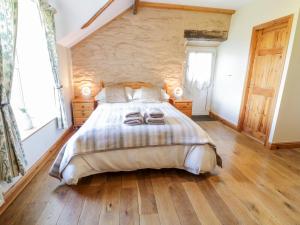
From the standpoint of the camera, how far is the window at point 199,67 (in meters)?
4.44

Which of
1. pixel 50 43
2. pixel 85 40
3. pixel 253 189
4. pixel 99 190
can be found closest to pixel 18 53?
pixel 50 43

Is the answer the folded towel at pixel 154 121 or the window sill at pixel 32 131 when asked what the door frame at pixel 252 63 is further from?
the window sill at pixel 32 131

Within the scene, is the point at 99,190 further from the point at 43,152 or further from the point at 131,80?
the point at 131,80

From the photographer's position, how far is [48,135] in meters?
2.52

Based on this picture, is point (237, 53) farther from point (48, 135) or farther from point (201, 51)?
point (48, 135)

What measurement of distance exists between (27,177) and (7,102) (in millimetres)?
945

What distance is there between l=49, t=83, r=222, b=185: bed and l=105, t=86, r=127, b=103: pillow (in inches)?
55.6

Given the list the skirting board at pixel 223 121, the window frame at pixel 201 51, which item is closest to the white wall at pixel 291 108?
the skirting board at pixel 223 121

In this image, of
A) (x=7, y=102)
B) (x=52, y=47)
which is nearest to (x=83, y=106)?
(x=52, y=47)

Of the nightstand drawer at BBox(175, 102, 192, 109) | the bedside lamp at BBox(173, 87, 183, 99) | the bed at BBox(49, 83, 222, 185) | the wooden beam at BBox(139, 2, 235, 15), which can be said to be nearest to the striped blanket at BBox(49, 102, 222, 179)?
the bed at BBox(49, 83, 222, 185)

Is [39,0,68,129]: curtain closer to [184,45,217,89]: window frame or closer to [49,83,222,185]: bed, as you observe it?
[49,83,222,185]: bed

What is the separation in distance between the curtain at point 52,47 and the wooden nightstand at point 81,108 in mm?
759

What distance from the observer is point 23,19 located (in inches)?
90.3

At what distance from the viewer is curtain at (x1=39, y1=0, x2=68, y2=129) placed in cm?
227
